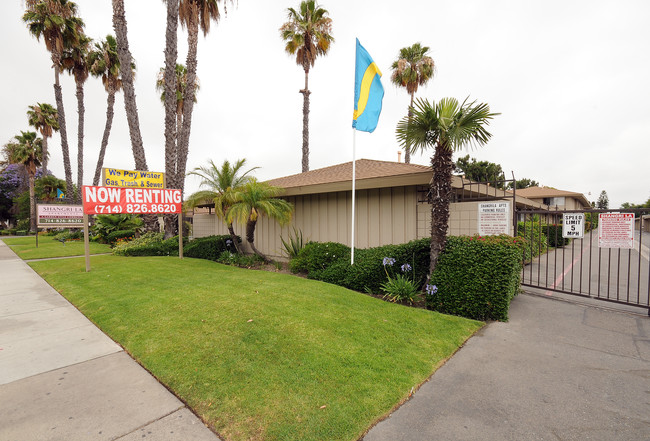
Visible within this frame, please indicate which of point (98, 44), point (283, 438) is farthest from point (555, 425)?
point (98, 44)

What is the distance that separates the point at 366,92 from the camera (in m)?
7.32

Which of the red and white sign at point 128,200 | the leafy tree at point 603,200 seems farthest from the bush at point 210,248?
the leafy tree at point 603,200


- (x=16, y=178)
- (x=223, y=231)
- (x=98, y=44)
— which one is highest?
(x=98, y=44)

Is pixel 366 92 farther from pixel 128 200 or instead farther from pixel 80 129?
pixel 80 129

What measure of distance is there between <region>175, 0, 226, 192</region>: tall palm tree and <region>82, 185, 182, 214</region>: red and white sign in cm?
267

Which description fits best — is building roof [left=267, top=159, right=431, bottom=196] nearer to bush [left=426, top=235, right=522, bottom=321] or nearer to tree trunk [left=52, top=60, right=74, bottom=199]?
bush [left=426, top=235, right=522, bottom=321]

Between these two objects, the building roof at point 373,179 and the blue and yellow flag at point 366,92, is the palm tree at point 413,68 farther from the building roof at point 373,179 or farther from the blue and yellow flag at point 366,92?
the blue and yellow flag at point 366,92

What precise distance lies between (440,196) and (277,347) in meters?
4.26

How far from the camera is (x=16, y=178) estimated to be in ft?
140

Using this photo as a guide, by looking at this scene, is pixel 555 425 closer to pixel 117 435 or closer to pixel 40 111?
pixel 117 435

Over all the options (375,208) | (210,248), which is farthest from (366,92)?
(210,248)

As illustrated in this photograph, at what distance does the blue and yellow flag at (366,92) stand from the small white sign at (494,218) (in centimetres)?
346

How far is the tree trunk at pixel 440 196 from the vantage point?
566cm

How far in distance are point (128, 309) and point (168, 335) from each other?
164 centimetres
